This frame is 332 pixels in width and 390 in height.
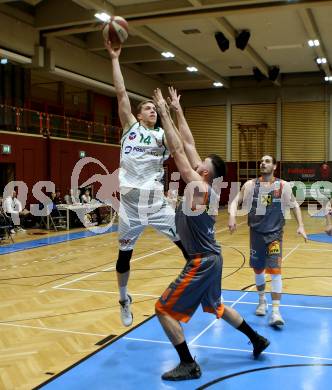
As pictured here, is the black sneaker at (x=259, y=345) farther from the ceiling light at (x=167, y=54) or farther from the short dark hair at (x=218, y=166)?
the ceiling light at (x=167, y=54)

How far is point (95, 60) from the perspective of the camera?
900 inches

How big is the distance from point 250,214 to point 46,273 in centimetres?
459

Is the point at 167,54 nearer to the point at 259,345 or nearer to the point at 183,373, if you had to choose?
the point at 259,345

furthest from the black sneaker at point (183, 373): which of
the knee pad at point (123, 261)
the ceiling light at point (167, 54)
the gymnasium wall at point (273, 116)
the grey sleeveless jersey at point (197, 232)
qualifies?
the gymnasium wall at point (273, 116)

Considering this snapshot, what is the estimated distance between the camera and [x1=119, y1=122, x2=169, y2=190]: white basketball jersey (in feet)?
15.7

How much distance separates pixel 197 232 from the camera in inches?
164

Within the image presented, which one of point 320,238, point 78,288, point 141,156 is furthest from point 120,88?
point 320,238

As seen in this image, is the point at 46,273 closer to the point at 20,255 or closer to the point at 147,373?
the point at 20,255

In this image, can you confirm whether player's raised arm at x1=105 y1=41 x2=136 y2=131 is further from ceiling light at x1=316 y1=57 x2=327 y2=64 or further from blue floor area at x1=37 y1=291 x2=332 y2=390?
ceiling light at x1=316 y1=57 x2=327 y2=64

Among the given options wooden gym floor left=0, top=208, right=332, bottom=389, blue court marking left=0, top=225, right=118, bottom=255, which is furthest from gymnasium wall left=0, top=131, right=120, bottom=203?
wooden gym floor left=0, top=208, right=332, bottom=389

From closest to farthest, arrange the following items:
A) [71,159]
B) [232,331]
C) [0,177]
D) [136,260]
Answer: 1. [232,331]
2. [136,260]
3. [0,177]
4. [71,159]

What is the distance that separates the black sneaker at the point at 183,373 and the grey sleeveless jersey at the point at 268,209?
7.21 feet

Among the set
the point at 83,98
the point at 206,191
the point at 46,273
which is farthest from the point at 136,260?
the point at 83,98

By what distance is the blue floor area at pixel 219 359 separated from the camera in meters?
4.08
